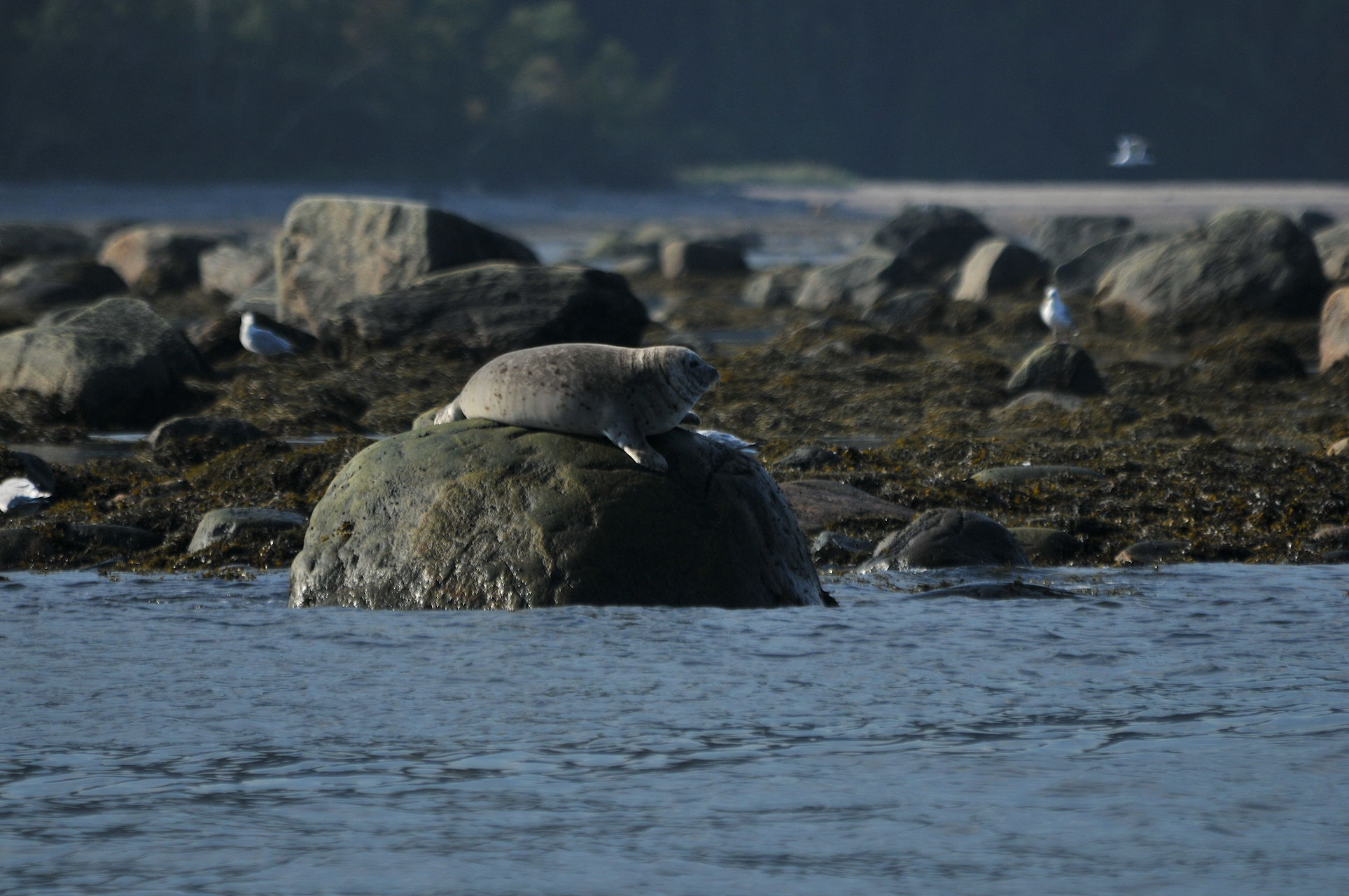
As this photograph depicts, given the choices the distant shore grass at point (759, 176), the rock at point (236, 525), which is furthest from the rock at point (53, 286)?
the distant shore grass at point (759, 176)

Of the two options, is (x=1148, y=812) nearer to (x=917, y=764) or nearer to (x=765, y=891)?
(x=917, y=764)

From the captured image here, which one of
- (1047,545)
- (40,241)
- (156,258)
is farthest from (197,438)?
(40,241)

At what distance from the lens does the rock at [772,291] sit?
25.2 m

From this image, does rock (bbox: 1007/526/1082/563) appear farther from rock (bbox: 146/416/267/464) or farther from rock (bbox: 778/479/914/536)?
rock (bbox: 146/416/267/464)

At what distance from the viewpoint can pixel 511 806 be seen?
14.3 ft

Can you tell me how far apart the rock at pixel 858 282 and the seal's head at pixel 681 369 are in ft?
53.4

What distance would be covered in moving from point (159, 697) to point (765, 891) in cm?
241

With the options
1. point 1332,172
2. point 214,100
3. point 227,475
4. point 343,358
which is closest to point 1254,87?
point 1332,172

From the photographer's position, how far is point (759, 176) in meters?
73.4

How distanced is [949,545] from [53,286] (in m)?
16.4

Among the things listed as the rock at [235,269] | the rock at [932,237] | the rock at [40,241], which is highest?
the rock at [932,237]

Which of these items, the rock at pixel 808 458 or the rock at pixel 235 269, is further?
the rock at pixel 235 269

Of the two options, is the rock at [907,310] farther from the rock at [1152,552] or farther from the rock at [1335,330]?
the rock at [1152,552]

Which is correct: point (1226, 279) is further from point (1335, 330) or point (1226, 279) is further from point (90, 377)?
point (90, 377)
